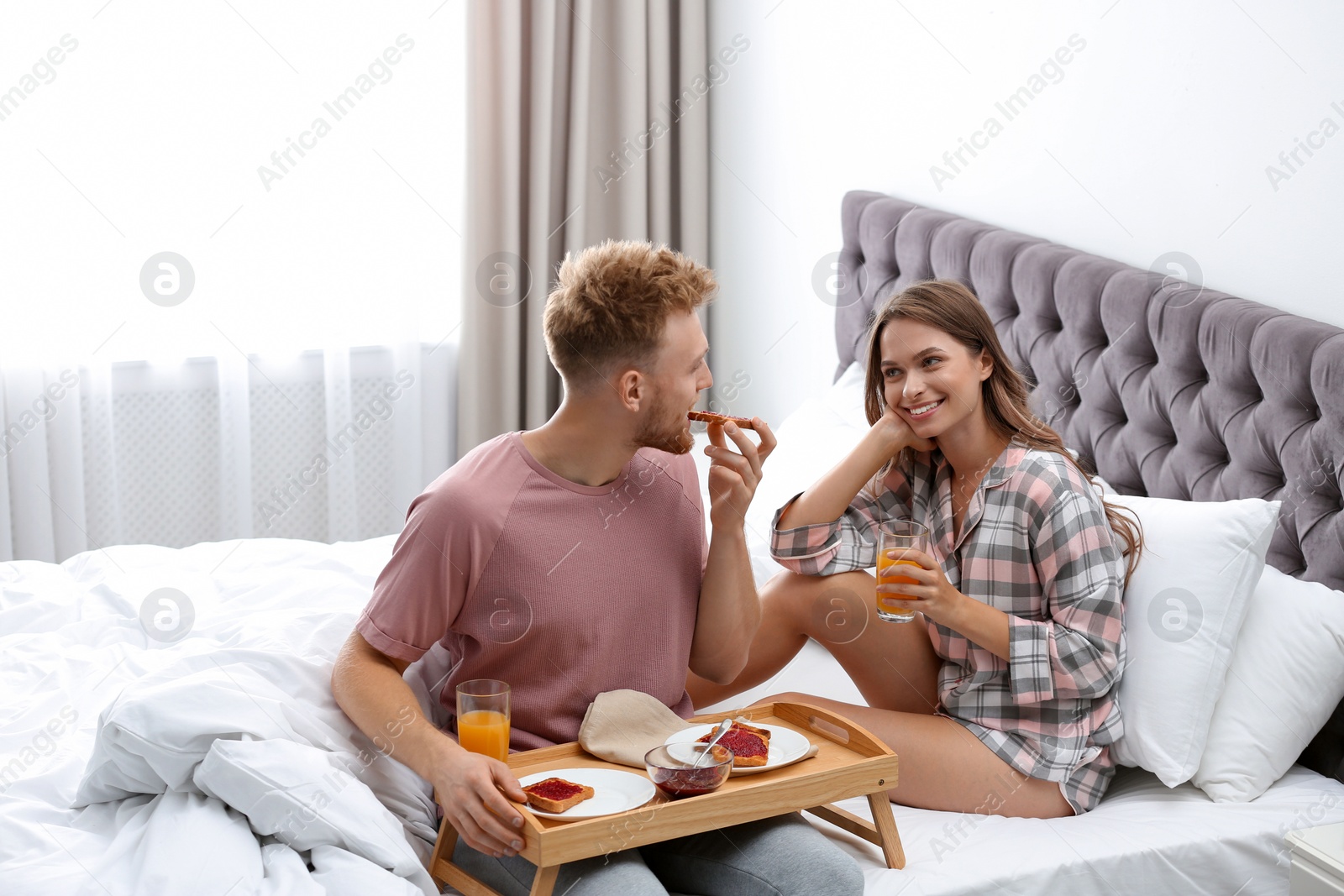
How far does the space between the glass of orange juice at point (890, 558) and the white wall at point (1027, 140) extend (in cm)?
74

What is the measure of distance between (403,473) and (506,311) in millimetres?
620

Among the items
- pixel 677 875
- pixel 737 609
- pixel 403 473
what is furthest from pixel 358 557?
pixel 403 473

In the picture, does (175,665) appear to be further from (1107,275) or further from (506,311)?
(506,311)

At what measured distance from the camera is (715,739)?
1.55 metres

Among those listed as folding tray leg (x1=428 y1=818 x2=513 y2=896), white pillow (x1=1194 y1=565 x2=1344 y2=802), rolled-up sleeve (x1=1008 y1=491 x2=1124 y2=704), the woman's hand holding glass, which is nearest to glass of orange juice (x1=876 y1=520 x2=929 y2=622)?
the woman's hand holding glass

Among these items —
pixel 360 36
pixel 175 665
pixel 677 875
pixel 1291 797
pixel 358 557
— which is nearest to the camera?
pixel 677 875

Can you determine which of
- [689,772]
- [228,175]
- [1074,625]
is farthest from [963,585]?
[228,175]

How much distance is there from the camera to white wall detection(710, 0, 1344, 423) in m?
1.90

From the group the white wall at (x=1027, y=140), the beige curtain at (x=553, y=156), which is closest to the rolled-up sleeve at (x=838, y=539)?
the white wall at (x=1027, y=140)

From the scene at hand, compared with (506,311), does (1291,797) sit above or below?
below

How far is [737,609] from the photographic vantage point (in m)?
1.76

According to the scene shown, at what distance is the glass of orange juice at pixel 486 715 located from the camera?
146 cm

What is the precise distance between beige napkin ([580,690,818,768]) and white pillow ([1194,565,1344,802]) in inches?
25.6

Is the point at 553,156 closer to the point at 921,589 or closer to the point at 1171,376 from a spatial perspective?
the point at 1171,376
